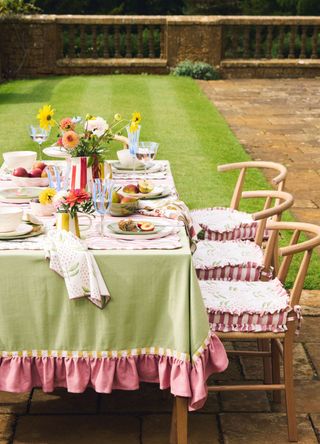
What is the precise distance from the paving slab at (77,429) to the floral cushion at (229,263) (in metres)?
0.94

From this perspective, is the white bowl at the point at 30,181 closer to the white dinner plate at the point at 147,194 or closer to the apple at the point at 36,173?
the apple at the point at 36,173

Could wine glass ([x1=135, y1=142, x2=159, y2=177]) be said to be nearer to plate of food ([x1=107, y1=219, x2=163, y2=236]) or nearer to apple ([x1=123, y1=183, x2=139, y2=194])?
apple ([x1=123, y1=183, x2=139, y2=194])

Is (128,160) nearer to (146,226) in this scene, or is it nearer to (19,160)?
(19,160)

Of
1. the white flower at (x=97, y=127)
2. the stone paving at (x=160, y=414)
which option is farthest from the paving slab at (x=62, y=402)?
the white flower at (x=97, y=127)

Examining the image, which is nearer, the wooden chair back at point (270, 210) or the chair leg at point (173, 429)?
the chair leg at point (173, 429)

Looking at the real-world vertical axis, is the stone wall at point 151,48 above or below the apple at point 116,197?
below

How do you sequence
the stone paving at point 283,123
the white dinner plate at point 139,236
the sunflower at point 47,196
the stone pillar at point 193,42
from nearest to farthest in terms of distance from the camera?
the white dinner plate at point 139,236
the sunflower at point 47,196
the stone paving at point 283,123
the stone pillar at point 193,42

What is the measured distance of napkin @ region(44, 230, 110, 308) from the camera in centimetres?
373

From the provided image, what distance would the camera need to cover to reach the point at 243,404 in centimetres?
438

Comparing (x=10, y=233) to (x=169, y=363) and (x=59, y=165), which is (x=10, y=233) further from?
(x=59, y=165)

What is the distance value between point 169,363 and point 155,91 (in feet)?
40.7

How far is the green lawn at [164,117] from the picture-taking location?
30.3 ft

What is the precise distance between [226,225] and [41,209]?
4.88ft

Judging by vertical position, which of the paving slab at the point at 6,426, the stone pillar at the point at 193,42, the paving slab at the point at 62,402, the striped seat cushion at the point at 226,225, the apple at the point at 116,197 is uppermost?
the apple at the point at 116,197
